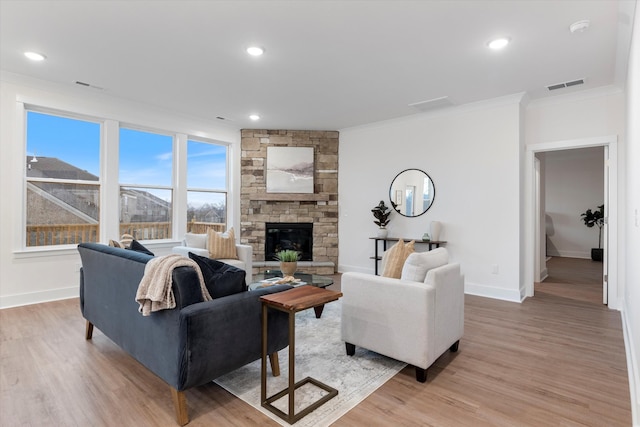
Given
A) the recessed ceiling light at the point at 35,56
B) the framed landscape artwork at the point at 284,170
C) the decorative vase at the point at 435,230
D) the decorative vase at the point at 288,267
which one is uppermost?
the recessed ceiling light at the point at 35,56

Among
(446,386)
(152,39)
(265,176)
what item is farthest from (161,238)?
(446,386)

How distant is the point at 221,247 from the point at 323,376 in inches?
114

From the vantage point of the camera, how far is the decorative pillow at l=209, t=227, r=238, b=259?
4859 millimetres

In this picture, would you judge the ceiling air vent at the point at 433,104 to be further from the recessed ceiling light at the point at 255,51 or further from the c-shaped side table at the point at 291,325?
the c-shaped side table at the point at 291,325

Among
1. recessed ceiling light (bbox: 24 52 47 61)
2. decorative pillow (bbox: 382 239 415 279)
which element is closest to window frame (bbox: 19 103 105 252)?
recessed ceiling light (bbox: 24 52 47 61)

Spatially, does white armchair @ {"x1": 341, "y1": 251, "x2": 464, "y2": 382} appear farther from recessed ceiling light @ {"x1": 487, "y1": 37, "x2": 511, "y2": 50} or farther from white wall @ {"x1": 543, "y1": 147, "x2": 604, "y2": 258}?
white wall @ {"x1": 543, "y1": 147, "x2": 604, "y2": 258}

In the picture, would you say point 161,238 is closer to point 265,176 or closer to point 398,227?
point 265,176

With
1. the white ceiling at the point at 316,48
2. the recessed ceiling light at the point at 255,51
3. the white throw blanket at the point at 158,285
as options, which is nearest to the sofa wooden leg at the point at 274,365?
the white throw blanket at the point at 158,285

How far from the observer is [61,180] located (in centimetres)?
456

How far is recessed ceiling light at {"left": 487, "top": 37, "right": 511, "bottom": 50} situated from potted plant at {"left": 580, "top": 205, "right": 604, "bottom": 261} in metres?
7.11

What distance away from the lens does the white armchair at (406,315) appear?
2.40 m

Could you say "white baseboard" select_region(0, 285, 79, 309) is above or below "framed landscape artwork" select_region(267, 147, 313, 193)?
below

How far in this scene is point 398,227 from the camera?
5.85 metres

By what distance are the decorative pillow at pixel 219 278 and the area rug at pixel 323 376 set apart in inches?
27.0
